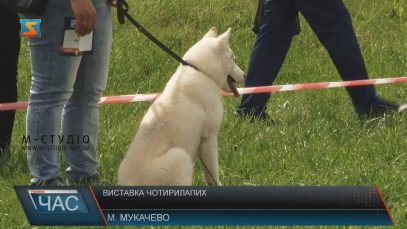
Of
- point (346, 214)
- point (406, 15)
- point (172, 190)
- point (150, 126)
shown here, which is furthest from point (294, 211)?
point (406, 15)

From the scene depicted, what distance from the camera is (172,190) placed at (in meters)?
4.63

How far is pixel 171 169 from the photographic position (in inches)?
196

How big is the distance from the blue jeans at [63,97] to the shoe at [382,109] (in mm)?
2431

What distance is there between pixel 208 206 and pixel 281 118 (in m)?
2.85

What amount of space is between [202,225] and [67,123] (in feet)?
4.45

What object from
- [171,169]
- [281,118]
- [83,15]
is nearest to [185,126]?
[171,169]

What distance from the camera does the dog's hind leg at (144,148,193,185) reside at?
4934 millimetres

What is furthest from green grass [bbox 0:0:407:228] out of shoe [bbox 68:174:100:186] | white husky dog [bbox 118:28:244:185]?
white husky dog [bbox 118:28:244:185]

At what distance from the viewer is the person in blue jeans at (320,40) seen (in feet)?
23.4

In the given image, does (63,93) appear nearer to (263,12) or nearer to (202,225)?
(202,225)

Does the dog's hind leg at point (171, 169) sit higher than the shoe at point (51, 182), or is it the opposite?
the dog's hind leg at point (171, 169)

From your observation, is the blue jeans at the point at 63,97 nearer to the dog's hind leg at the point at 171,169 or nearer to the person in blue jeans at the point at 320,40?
the dog's hind leg at the point at 171,169

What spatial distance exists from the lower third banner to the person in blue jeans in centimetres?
260

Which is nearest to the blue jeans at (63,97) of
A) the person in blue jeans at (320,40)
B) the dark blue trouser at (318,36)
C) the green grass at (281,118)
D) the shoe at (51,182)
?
the shoe at (51,182)
